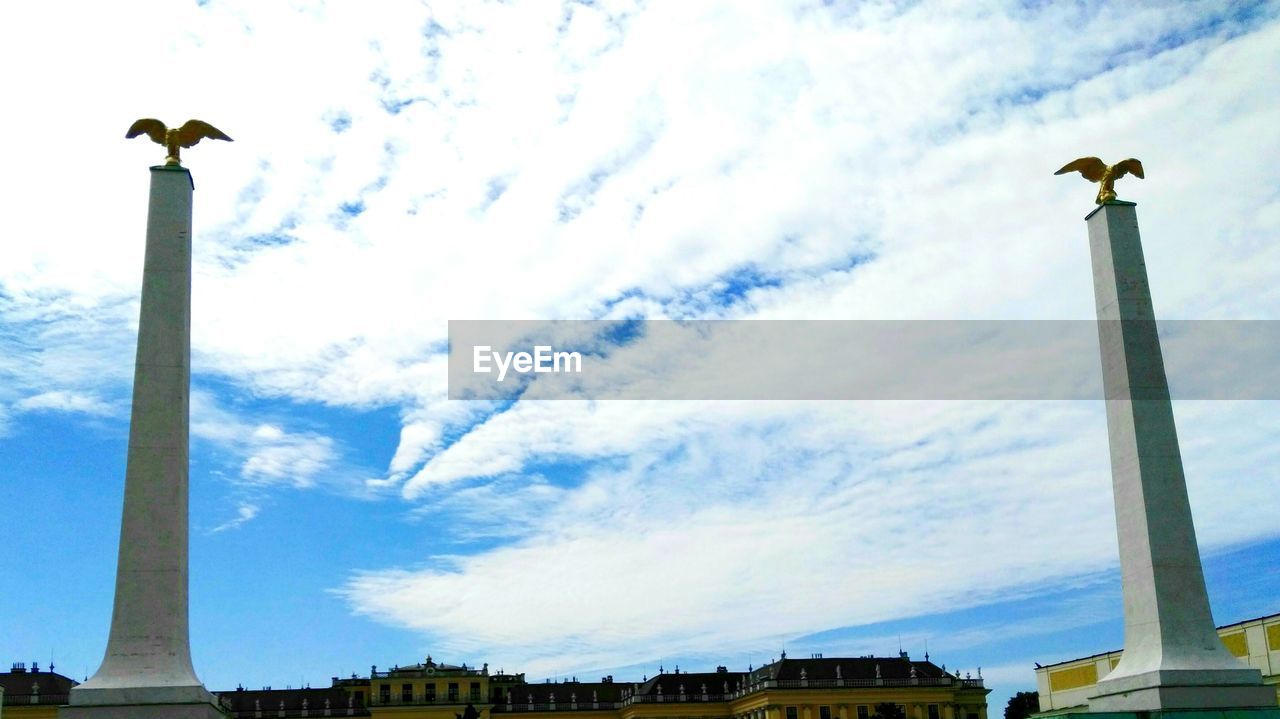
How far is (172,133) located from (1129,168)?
24867 millimetres

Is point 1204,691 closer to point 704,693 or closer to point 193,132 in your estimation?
point 193,132

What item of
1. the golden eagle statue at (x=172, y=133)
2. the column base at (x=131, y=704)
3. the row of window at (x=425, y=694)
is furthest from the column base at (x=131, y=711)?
the row of window at (x=425, y=694)

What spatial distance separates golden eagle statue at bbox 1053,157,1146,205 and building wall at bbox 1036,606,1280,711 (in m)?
12.8

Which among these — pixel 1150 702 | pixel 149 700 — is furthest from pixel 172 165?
pixel 1150 702

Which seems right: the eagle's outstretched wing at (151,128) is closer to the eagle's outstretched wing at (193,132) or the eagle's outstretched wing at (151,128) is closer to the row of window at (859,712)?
the eagle's outstretched wing at (193,132)

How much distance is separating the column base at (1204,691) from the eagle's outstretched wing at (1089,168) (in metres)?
13.2

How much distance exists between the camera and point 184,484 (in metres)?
27.7

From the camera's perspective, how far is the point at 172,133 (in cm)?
3023

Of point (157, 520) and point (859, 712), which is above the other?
point (157, 520)

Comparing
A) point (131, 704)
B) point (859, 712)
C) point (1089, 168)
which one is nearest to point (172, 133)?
point (131, 704)

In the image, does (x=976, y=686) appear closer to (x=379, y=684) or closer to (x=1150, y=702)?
(x=379, y=684)

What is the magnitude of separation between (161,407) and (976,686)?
84.5 metres

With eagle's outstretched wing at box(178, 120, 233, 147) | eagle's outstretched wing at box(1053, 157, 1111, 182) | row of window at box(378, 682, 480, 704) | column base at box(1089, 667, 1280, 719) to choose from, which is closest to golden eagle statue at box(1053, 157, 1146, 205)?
eagle's outstretched wing at box(1053, 157, 1111, 182)

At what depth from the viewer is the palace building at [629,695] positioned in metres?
93.4
